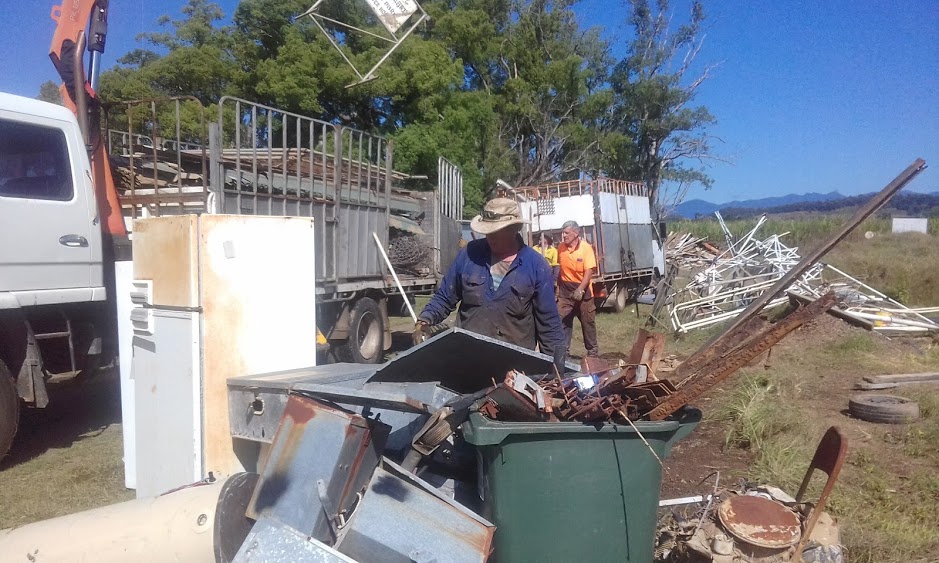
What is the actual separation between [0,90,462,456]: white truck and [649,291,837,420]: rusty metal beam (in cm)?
231

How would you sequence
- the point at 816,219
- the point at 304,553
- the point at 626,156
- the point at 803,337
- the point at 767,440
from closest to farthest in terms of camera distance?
the point at 304,553
the point at 767,440
the point at 803,337
the point at 626,156
the point at 816,219

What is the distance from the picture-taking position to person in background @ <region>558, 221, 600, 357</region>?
8.11m

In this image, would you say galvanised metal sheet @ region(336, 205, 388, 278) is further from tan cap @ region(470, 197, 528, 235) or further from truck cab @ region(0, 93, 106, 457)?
tan cap @ region(470, 197, 528, 235)

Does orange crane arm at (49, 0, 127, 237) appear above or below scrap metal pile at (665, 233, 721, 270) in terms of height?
above

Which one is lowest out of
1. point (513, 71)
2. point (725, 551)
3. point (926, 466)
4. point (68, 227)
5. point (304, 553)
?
point (926, 466)

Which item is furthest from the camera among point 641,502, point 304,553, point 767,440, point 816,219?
point 816,219

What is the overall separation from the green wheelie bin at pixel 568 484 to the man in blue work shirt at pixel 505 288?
131cm

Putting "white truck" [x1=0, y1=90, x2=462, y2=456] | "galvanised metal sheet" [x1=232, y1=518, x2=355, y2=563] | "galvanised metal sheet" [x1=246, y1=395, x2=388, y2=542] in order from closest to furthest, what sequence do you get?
"galvanised metal sheet" [x1=232, y1=518, x2=355, y2=563] < "galvanised metal sheet" [x1=246, y1=395, x2=388, y2=542] < "white truck" [x1=0, y1=90, x2=462, y2=456]

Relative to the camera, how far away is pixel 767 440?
16.0 ft

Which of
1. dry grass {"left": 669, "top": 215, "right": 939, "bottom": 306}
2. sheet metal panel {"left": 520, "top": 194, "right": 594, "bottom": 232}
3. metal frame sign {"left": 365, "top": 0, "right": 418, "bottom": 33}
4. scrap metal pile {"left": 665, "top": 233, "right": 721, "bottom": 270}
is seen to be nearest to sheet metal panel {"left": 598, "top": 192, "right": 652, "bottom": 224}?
sheet metal panel {"left": 520, "top": 194, "right": 594, "bottom": 232}

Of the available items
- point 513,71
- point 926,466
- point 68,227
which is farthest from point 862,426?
point 513,71

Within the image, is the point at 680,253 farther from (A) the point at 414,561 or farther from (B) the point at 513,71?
(A) the point at 414,561

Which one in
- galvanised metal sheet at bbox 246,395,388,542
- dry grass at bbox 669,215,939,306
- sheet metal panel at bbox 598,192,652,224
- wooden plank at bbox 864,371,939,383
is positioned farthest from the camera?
dry grass at bbox 669,215,939,306

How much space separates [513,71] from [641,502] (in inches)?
1026
